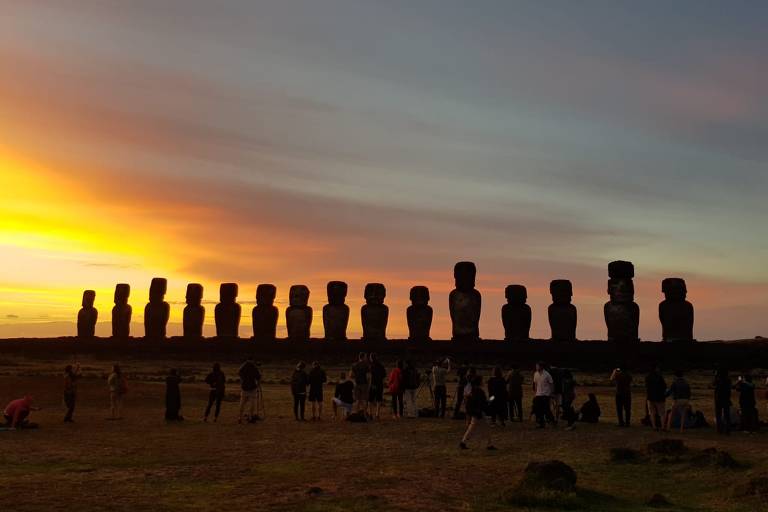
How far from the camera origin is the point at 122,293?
67.0 m

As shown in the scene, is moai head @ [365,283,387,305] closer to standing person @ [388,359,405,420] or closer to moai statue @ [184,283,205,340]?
moai statue @ [184,283,205,340]

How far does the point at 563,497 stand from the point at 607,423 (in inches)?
437

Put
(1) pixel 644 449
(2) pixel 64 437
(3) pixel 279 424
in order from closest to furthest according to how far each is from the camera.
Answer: (1) pixel 644 449 < (2) pixel 64 437 < (3) pixel 279 424

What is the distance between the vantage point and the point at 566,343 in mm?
52844

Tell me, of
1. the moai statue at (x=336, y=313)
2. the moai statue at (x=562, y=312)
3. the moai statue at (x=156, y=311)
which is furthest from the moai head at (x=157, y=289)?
the moai statue at (x=562, y=312)

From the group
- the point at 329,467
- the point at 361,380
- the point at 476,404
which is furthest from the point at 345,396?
the point at 329,467

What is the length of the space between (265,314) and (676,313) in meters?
26.8

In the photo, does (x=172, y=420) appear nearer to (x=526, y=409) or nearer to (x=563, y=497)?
(x=526, y=409)

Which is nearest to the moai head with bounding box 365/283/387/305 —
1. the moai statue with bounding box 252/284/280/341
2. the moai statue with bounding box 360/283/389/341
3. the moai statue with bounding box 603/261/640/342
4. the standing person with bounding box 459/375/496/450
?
the moai statue with bounding box 360/283/389/341

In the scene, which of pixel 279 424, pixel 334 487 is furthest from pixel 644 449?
pixel 279 424

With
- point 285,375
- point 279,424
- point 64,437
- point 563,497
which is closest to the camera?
point 563,497

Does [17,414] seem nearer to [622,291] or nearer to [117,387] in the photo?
[117,387]

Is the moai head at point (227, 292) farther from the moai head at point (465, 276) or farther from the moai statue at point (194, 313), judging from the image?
the moai head at point (465, 276)

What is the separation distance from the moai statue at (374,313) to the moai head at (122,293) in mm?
20298
